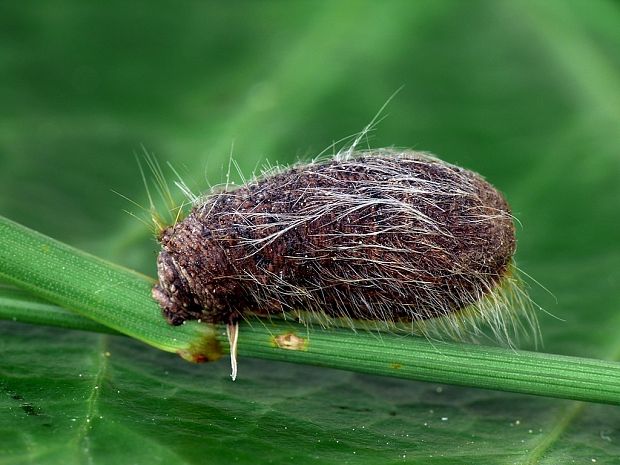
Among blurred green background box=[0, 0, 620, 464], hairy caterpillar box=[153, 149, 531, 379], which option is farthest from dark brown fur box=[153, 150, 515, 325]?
blurred green background box=[0, 0, 620, 464]

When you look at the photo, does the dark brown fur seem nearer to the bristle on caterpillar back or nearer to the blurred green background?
the bristle on caterpillar back

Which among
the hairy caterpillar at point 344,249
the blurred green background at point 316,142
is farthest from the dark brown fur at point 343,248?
the blurred green background at point 316,142

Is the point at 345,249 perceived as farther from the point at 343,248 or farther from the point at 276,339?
the point at 276,339

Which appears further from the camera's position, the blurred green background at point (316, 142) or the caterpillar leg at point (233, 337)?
the blurred green background at point (316, 142)

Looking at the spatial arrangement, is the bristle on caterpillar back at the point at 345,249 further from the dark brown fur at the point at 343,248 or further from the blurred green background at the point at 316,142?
the blurred green background at the point at 316,142

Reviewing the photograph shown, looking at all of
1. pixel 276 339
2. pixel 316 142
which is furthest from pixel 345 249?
pixel 316 142
